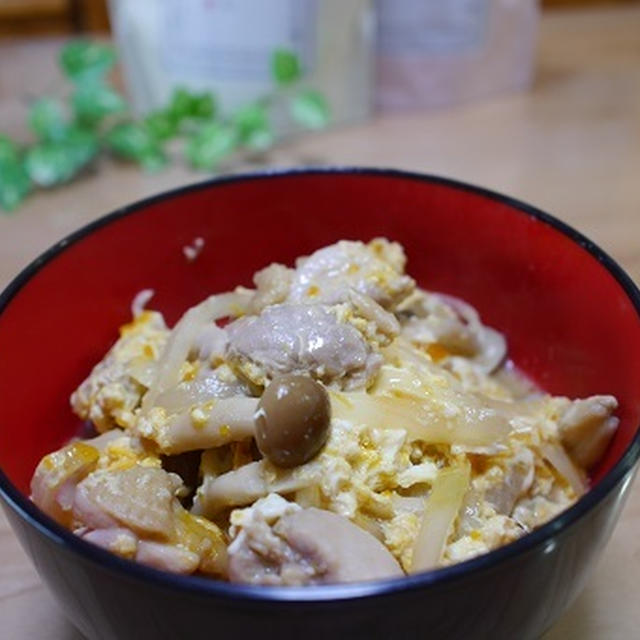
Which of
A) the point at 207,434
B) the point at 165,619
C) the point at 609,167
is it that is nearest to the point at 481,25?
the point at 609,167

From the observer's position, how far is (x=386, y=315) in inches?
33.8

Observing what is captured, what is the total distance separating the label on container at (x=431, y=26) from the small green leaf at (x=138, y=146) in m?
0.43

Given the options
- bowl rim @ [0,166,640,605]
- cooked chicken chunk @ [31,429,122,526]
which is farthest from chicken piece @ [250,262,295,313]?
bowl rim @ [0,166,640,605]

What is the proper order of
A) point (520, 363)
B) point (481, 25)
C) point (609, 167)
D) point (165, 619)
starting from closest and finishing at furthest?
point (165, 619) → point (520, 363) → point (609, 167) → point (481, 25)

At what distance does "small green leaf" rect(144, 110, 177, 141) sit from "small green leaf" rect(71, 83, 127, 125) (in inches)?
2.9

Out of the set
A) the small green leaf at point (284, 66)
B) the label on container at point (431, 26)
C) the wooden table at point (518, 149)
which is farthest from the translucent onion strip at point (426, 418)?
the label on container at point (431, 26)

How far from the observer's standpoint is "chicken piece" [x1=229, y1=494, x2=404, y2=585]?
645 mm

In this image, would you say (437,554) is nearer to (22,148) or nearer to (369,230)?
(369,230)

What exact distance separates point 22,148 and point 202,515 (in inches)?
44.7

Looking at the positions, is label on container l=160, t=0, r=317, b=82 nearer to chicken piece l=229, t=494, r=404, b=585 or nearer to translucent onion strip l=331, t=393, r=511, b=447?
translucent onion strip l=331, t=393, r=511, b=447

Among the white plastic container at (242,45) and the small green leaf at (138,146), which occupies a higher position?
the white plastic container at (242,45)

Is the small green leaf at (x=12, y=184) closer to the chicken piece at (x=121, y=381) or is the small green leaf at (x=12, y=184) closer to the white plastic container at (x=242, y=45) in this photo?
the white plastic container at (x=242, y=45)

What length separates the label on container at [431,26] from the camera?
1.67m

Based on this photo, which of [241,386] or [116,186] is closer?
[241,386]
